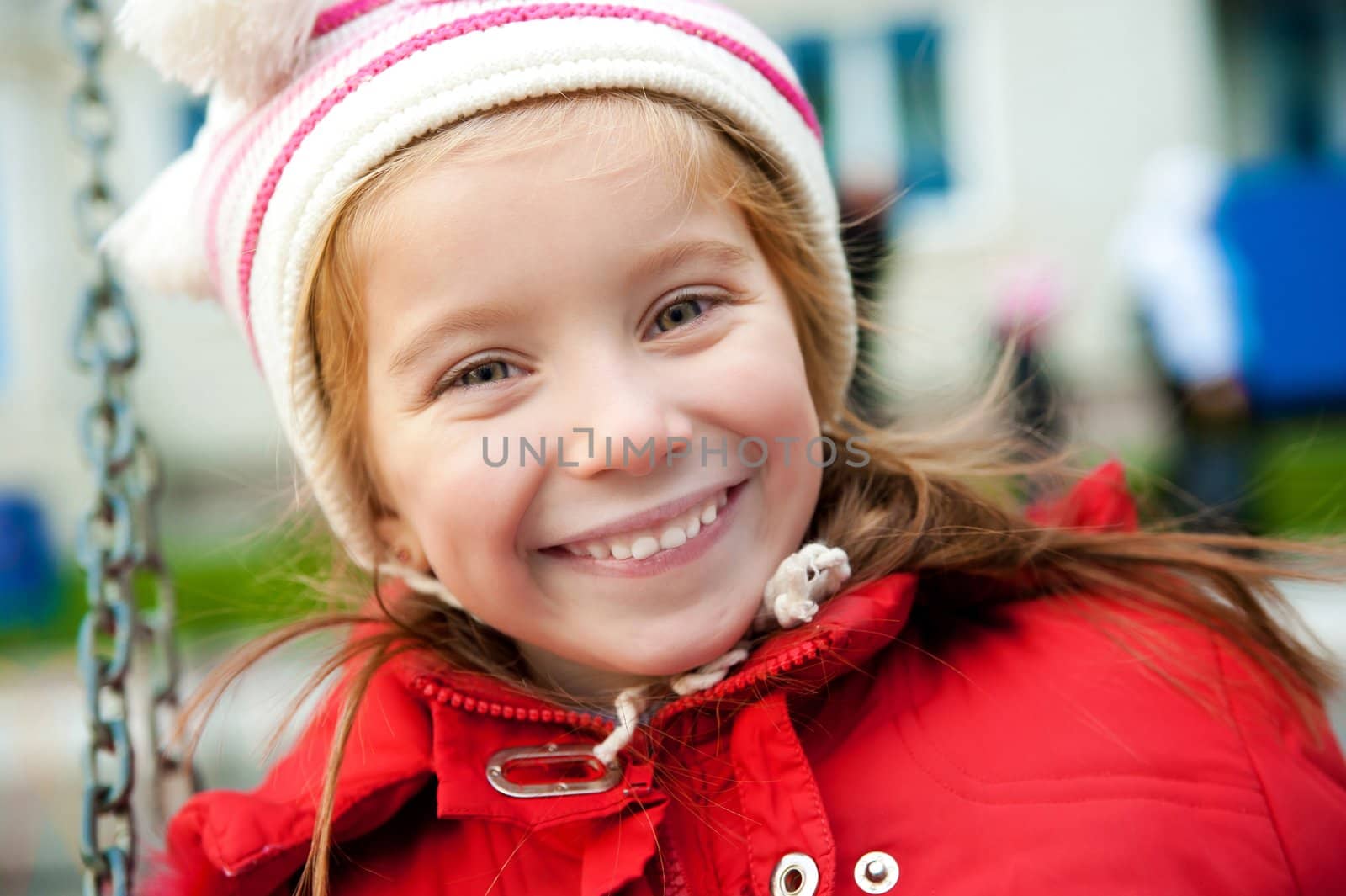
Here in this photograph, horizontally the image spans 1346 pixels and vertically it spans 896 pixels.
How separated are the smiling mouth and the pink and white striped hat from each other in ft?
1.17

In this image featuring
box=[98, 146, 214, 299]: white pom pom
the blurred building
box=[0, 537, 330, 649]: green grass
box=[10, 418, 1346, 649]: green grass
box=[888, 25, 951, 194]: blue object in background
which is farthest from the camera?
box=[888, 25, 951, 194]: blue object in background

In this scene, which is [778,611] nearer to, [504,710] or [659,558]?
[659,558]

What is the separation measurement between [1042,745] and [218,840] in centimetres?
80

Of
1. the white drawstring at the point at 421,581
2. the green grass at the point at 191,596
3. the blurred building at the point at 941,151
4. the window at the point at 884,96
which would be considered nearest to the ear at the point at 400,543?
the white drawstring at the point at 421,581

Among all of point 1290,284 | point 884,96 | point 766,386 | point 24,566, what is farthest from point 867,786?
point 884,96

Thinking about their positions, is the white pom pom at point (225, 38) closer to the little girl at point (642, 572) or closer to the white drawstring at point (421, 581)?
the little girl at point (642, 572)

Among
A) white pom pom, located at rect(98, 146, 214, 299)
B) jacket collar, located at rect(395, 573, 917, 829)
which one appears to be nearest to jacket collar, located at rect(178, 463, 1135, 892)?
jacket collar, located at rect(395, 573, 917, 829)

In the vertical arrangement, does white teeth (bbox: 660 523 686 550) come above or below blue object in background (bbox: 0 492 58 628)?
above

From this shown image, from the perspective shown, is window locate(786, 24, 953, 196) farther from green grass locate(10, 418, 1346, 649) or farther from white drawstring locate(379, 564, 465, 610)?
white drawstring locate(379, 564, 465, 610)

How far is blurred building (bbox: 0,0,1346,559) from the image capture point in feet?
21.1

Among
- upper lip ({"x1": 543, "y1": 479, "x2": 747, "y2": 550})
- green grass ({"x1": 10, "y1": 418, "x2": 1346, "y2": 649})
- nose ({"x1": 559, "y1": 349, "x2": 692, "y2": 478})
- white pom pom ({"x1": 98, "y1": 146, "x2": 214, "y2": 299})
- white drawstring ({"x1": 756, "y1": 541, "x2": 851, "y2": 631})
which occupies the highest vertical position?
white pom pom ({"x1": 98, "y1": 146, "x2": 214, "y2": 299})

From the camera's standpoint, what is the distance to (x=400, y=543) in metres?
1.40

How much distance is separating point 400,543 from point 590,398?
1.32 feet

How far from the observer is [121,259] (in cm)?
155
